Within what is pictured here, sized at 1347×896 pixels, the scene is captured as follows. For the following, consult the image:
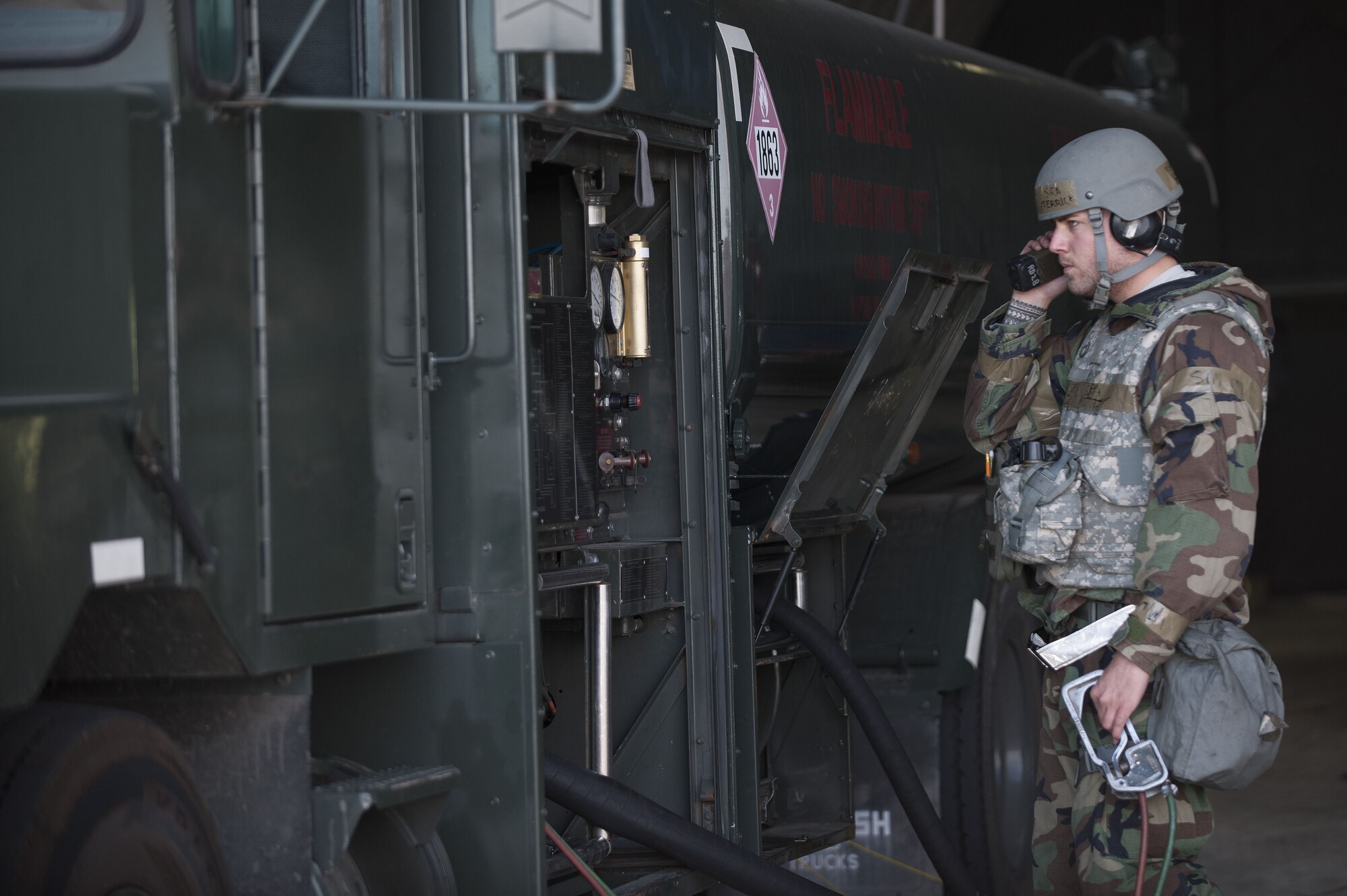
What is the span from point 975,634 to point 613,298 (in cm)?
231

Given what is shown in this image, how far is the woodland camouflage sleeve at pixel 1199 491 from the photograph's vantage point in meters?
3.61

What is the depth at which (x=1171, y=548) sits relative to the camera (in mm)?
3641

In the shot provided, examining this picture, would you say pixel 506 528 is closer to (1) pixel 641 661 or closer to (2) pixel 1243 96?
(1) pixel 641 661

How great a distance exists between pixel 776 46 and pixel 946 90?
3.91 ft

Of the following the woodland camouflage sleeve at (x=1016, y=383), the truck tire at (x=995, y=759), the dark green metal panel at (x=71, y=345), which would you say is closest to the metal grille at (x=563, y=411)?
the woodland camouflage sleeve at (x=1016, y=383)

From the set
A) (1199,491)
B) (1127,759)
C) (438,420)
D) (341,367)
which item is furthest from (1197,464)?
(341,367)

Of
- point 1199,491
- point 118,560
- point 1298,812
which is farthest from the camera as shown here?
point 1298,812

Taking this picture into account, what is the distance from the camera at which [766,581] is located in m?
5.04

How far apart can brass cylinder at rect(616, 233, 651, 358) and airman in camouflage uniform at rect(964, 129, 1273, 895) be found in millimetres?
858

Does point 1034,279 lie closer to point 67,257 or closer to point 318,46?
point 318,46

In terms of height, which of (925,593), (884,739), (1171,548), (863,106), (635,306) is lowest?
(884,739)

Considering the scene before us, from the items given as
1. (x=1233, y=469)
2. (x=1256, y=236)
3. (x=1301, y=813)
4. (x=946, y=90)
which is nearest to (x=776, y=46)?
(x=946, y=90)

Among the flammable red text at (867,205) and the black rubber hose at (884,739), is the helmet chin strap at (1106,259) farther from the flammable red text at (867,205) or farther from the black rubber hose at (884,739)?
the black rubber hose at (884,739)

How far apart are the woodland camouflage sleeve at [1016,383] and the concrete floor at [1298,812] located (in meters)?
2.58
